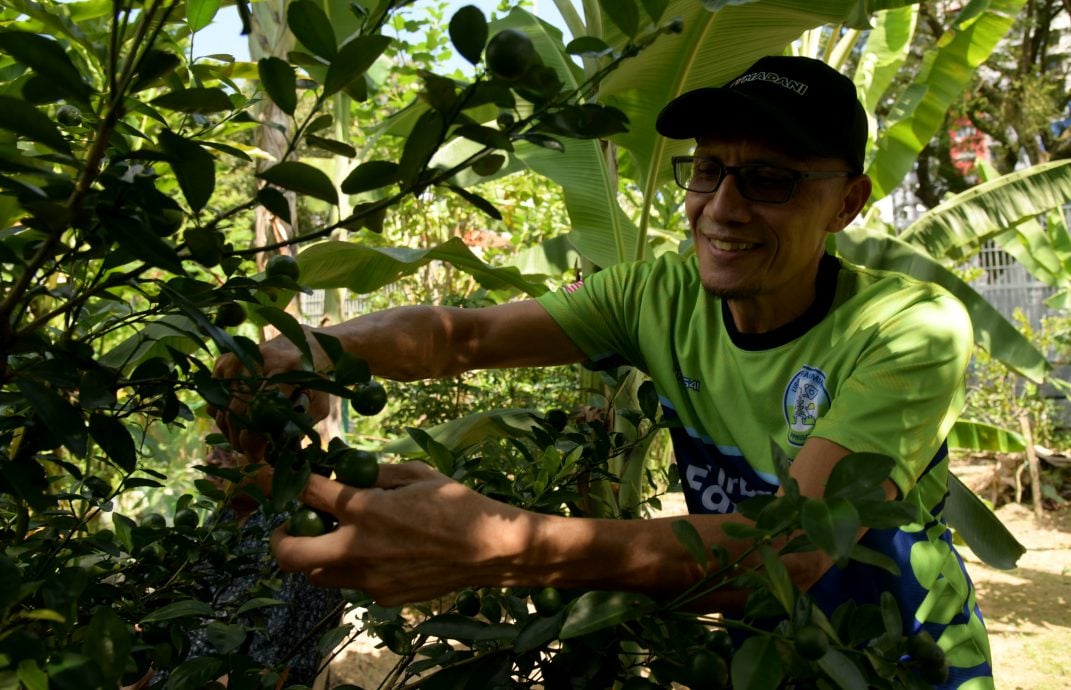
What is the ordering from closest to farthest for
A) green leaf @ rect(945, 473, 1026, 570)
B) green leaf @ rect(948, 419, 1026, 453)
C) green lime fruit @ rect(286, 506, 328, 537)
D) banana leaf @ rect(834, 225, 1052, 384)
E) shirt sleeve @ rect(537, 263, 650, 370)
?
green lime fruit @ rect(286, 506, 328, 537) → shirt sleeve @ rect(537, 263, 650, 370) → green leaf @ rect(945, 473, 1026, 570) → banana leaf @ rect(834, 225, 1052, 384) → green leaf @ rect(948, 419, 1026, 453)

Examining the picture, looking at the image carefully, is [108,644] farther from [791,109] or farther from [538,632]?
[791,109]

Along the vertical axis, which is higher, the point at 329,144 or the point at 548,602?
the point at 329,144

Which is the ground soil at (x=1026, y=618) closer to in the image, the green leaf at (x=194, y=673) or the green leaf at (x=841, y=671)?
the green leaf at (x=194, y=673)

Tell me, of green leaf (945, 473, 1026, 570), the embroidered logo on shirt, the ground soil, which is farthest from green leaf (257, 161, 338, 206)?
green leaf (945, 473, 1026, 570)

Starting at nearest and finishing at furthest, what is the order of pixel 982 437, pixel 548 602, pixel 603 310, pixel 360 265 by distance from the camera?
pixel 548 602, pixel 603 310, pixel 360 265, pixel 982 437

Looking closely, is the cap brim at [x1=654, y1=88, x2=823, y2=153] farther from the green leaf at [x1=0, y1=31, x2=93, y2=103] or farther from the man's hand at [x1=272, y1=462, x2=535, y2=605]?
the green leaf at [x1=0, y1=31, x2=93, y2=103]

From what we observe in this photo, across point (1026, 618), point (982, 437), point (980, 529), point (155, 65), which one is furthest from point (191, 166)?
point (1026, 618)

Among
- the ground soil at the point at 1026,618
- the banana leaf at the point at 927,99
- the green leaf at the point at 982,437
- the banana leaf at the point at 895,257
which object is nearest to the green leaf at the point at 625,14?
the banana leaf at the point at 895,257

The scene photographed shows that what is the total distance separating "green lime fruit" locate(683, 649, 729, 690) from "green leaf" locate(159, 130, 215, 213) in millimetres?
563

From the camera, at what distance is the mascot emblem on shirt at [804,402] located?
1520 millimetres

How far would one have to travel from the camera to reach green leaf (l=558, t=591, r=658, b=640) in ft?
2.70

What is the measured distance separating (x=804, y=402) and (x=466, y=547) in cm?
76

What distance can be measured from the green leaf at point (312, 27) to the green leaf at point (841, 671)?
0.62 m

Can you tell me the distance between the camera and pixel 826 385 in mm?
1510
